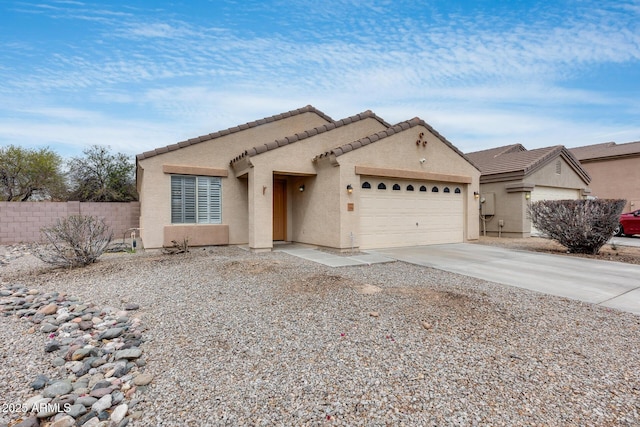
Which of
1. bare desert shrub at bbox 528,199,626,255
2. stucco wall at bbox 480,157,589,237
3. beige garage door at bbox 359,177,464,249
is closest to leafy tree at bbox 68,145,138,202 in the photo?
beige garage door at bbox 359,177,464,249

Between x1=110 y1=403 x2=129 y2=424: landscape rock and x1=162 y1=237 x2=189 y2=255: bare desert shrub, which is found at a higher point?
x1=162 y1=237 x2=189 y2=255: bare desert shrub

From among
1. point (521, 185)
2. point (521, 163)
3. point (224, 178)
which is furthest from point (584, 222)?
point (224, 178)

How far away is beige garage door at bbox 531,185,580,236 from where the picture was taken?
16547 millimetres

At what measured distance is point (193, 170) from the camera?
471 inches

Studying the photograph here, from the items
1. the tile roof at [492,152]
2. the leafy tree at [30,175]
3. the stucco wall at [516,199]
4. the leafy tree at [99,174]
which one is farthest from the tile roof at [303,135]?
the leafy tree at [30,175]

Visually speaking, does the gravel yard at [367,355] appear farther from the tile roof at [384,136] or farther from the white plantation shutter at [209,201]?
the white plantation shutter at [209,201]

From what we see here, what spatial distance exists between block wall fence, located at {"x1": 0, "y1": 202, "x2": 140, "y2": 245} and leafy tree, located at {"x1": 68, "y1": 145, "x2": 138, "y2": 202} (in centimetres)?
A: 737

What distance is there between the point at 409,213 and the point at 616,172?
2183 cm

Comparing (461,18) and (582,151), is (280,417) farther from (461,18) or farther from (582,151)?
(582,151)

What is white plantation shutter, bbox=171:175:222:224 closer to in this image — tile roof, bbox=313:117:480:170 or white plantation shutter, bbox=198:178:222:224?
white plantation shutter, bbox=198:178:222:224

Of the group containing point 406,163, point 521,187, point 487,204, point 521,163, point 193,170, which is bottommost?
point 487,204

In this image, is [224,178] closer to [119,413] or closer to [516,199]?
[119,413]

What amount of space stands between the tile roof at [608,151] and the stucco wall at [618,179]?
428 mm

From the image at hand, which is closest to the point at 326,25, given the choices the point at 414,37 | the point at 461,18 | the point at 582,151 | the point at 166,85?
the point at 414,37
